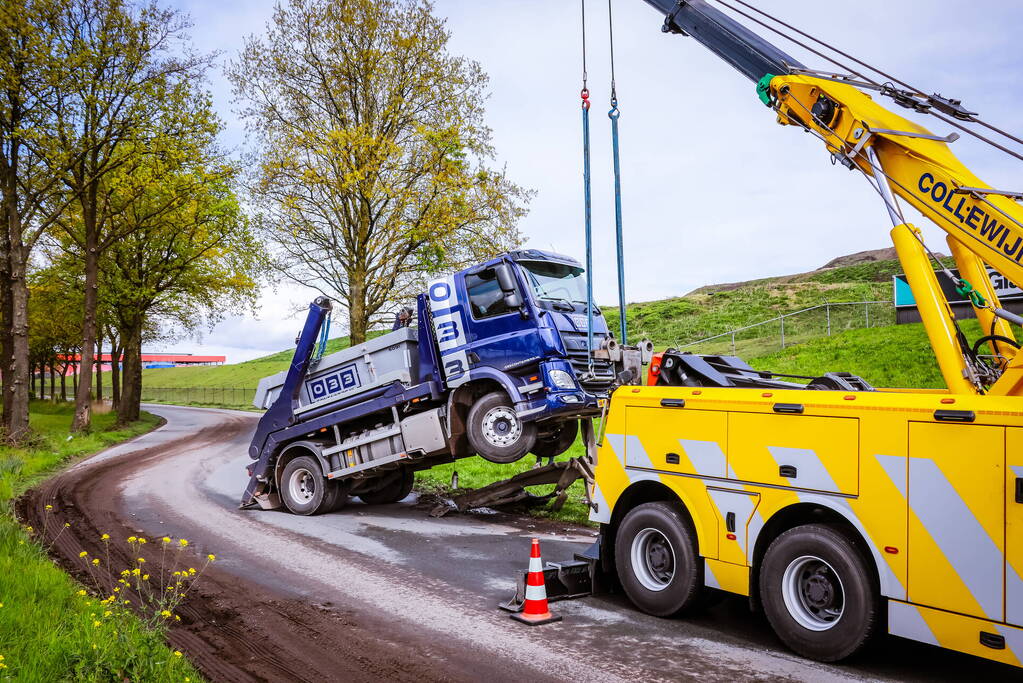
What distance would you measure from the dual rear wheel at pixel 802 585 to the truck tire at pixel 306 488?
6.90 metres

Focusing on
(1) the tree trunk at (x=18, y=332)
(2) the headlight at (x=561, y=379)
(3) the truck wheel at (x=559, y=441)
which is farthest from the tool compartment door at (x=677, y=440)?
(1) the tree trunk at (x=18, y=332)

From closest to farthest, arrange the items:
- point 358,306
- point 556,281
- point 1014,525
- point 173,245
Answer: point 1014,525
point 556,281
point 358,306
point 173,245

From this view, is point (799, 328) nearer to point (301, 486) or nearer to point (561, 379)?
point (561, 379)

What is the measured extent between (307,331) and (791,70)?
796 centimetres

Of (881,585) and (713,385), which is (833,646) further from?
(713,385)

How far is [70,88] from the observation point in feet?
72.2

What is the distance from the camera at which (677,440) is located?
6.61m

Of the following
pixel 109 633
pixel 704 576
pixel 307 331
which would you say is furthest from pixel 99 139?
pixel 704 576

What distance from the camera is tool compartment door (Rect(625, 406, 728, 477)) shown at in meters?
6.29

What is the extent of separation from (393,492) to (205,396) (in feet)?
180

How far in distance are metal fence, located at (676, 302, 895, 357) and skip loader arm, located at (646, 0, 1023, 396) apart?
2133cm

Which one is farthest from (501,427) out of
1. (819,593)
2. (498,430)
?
(819,593)

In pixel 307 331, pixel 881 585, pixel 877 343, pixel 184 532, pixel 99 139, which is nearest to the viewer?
pixel 881 585

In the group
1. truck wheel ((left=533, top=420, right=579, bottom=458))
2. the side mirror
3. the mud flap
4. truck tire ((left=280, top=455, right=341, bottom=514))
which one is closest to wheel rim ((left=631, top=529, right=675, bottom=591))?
the mud flap
